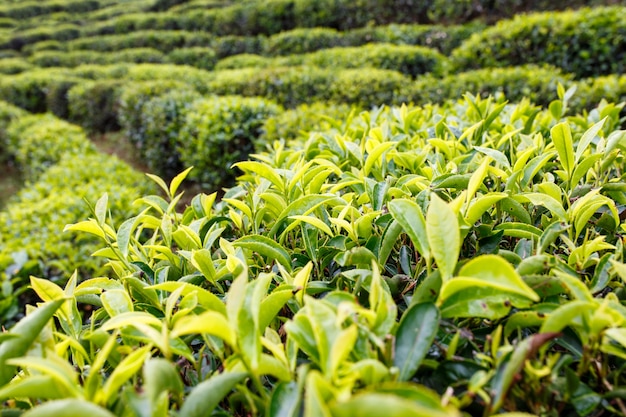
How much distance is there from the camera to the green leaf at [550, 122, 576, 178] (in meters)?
1.07

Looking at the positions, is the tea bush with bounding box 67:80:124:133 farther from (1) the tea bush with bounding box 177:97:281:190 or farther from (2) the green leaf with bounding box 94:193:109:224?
(2) the green leaf with bounding box 94:193:109:224

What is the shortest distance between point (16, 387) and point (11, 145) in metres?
7.12

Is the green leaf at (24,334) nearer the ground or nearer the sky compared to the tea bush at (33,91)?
nearer the sky

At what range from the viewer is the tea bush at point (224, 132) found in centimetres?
417

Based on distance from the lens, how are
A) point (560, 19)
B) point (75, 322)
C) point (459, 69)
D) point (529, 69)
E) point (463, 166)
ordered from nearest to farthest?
point (75, 322) → point (463, 166) → point (529, 69) → point (560, 19) → point (459, 69)

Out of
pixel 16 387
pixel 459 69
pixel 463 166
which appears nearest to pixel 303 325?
pixel 16 387

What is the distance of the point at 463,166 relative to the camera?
1.36 m

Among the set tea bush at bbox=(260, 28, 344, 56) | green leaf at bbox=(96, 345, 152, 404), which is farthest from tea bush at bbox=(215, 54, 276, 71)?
green leaf at bbox=(96, 345, 152, 404)

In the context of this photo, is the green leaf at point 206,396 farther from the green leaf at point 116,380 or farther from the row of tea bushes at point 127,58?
the row of tea bushes at point 127,58

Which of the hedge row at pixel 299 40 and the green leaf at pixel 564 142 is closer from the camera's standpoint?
the green leaf at pixel 564 142

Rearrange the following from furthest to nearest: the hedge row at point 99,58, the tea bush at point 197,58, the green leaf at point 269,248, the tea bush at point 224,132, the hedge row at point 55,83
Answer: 1. the hedge row at point 99,58
2. the tea bush at point 197,58
3. the hedge row at point 55,83
4. the tea bush at point 224,132
5. the green leaf at point 269,248

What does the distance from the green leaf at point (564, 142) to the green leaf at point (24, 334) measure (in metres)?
1.10

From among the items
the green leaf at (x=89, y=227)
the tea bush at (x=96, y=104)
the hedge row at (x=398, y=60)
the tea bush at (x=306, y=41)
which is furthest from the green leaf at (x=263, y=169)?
the tea bush at (x=306, y=41)

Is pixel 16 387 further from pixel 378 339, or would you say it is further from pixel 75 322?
pixel 378 339
